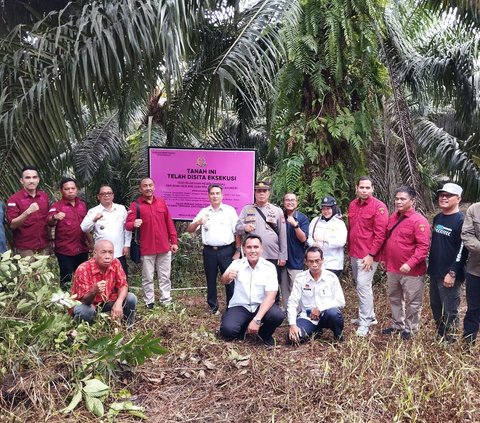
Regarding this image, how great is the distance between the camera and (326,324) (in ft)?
17.1

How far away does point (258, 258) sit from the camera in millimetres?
5312

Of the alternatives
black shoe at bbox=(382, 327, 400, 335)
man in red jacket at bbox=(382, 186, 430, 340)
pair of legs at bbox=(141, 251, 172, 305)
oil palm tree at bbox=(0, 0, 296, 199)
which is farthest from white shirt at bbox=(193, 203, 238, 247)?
black shoe at bbox=(382, 327, 400, 335)

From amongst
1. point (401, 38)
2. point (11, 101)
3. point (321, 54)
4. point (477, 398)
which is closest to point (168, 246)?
point (11, 101)

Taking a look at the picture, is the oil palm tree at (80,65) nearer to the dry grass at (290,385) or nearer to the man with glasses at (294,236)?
the man with glasses at (294,236)

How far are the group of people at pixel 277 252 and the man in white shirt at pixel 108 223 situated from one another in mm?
12

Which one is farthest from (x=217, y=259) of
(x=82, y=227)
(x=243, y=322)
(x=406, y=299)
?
(x=406, y=299)

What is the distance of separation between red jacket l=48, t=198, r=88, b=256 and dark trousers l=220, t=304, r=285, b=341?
77.7 inches

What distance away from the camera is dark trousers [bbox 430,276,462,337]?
4980 mm

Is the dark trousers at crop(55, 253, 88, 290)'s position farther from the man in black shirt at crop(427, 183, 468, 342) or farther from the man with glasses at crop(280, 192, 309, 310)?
the man in black shirt at crop(427, 183, 468, 342)

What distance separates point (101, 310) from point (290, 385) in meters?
1.95

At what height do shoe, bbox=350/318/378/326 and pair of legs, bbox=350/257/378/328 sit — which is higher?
pair of legs, bbox=350/257/378/328

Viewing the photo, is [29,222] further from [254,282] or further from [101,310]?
[254,282]

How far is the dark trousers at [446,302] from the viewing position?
4980 mm

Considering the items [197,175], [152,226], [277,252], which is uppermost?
[197,175]
